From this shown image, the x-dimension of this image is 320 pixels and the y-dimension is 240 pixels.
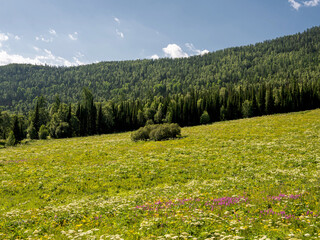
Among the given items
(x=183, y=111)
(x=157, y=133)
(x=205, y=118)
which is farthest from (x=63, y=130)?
(x=205, y=118)

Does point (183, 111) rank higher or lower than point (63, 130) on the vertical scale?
higher

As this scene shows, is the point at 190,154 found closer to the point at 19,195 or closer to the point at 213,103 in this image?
the point at 19,195

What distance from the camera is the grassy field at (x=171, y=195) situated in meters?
8.12

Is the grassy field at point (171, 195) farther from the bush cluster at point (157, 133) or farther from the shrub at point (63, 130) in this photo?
the shrub at point (63, 130)

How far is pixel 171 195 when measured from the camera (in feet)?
46.2

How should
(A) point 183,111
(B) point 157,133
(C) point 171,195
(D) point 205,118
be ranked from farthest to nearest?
1. (A) point 183,111
2. (D) point 205,118
3. (B) point 157,133
4. (C) point 171,195

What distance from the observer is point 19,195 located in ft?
56.8

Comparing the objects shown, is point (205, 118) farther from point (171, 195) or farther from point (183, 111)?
point (171, 195)

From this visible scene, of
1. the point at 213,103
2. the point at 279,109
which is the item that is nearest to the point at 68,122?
the point at 213,103

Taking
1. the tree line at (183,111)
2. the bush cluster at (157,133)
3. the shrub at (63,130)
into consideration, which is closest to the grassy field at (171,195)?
the bush cluster at (157,133)

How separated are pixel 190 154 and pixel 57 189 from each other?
18915 millimetres

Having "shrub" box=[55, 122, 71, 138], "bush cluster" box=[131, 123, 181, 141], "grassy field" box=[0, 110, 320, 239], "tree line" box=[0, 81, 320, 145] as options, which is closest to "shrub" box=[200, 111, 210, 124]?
"tree line" box=[0, 81, 320, 145]

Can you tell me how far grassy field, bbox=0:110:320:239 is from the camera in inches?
320

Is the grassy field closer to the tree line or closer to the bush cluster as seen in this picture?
the bush cluster
